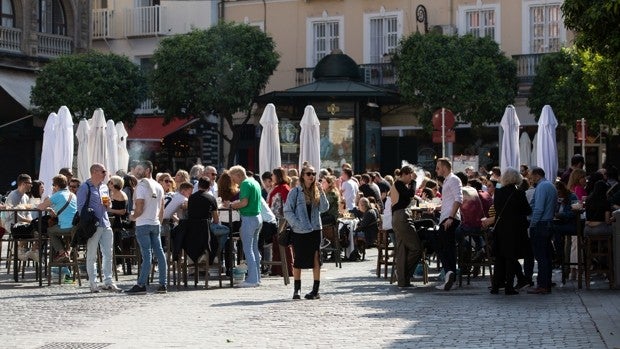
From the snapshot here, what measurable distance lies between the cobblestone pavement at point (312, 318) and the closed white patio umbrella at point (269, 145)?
34.4 feet

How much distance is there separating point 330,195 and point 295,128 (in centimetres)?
2048

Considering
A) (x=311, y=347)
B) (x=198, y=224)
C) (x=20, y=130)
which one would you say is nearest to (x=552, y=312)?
(x=311, y=347)

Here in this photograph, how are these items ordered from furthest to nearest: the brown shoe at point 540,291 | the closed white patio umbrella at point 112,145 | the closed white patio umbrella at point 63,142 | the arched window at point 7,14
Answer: the arched window at point 7,14 < the closed white patio umbrella at point 112,145 < the closed white patio umbrella at point 63,142 < the brown shoe at point 540,291

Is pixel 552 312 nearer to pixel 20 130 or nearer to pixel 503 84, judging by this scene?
pixel 503 84

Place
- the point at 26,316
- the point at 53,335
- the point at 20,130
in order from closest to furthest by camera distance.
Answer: the point at 53,335 < the point at 26,316 < the point at 20,130

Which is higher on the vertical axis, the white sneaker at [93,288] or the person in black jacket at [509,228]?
the person in black jacket at [509,228]

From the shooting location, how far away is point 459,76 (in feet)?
141

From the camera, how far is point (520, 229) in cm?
1880

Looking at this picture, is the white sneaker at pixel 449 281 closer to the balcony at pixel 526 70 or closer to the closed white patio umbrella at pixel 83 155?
the closed white patio umbrella at pixel 83 155

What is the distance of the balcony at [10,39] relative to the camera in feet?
152

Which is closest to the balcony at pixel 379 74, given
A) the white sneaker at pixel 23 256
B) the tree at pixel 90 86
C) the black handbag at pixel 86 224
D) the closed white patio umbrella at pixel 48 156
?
the tree at pixel 90 86

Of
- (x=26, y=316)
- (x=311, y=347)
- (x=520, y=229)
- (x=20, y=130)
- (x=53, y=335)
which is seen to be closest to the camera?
(x=311, y=347)

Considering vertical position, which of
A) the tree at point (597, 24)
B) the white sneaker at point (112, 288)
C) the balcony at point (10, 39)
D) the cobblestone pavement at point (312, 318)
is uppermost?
the balcony at point (10, 39)

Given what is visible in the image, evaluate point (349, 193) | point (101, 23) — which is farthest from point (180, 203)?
point (101, 23)
